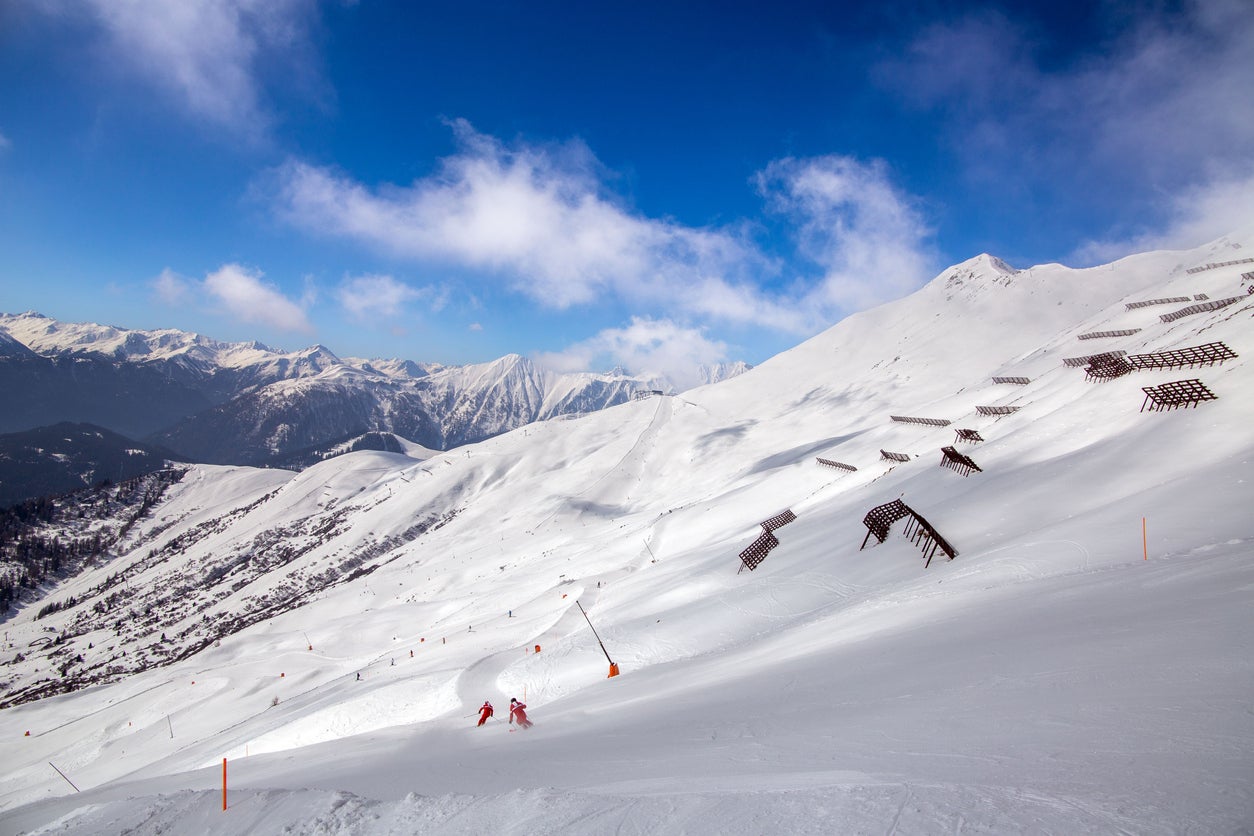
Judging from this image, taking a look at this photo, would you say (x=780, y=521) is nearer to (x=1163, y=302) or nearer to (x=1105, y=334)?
(x=1105, y=334)

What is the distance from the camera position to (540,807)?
5922mm

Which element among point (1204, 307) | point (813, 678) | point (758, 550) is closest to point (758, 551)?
point (758, 550)

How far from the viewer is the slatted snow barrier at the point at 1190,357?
28.3 metres

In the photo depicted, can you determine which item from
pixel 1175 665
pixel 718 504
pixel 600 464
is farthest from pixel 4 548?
pixel 1175 665

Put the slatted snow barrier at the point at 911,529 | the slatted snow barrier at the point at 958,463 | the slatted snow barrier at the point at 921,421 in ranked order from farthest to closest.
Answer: the slatted snow barrier at the point at 921,421 < the slatted snow barrier at the point at 958,463 < the slatted snow barrier at the point at 911,529

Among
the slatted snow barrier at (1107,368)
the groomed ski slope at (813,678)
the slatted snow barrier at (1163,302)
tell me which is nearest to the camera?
the groomed ski slope at (813,678)

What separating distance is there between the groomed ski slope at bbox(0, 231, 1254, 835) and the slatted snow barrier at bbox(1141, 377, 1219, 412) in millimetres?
952

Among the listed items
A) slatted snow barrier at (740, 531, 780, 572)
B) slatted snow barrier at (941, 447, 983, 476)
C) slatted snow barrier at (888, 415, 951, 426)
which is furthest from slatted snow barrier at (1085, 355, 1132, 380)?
slatted snow barrier at (740, 531, 780, 572)

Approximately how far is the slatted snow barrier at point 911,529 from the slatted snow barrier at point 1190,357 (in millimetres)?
19932

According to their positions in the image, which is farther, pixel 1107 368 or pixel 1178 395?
pixel 1107 368

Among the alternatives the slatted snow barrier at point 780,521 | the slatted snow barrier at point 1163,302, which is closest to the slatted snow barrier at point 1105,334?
the slatted snow barrier at point 1163,302

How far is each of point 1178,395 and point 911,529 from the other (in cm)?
1506

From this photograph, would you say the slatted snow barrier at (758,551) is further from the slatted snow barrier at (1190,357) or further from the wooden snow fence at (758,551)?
the slatted snow barrier at (1190,357)

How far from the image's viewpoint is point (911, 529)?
79.9 ft
